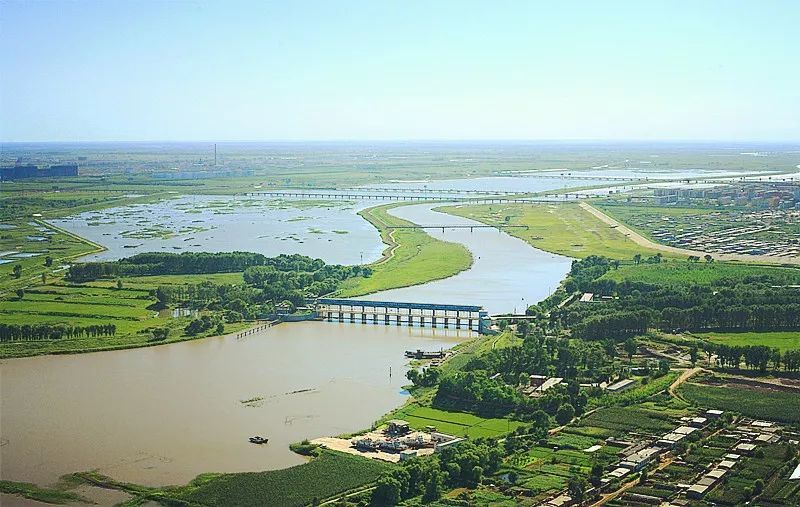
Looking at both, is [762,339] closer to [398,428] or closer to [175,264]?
[398,428]

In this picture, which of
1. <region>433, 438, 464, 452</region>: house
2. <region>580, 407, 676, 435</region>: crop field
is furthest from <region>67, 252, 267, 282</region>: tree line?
<region>433, 438, 464, 452</region>: house

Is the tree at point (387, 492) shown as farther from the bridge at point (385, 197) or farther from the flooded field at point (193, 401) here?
the bridge at point (385, 197)

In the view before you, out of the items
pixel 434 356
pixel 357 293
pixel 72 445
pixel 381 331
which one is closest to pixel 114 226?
pixel 357 293

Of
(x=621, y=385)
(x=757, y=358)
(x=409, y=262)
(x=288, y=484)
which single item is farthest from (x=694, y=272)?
(x=288, y=484)

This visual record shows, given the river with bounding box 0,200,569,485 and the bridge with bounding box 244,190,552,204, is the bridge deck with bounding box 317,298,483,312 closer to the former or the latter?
the river with bounding box 0,200,569,485

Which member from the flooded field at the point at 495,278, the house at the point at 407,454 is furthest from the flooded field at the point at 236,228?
→ the house at the point at 407,454

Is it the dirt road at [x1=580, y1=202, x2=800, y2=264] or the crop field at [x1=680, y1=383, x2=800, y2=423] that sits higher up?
the dirt road at [x1=580, y1=202, x2=800, y2=264]
